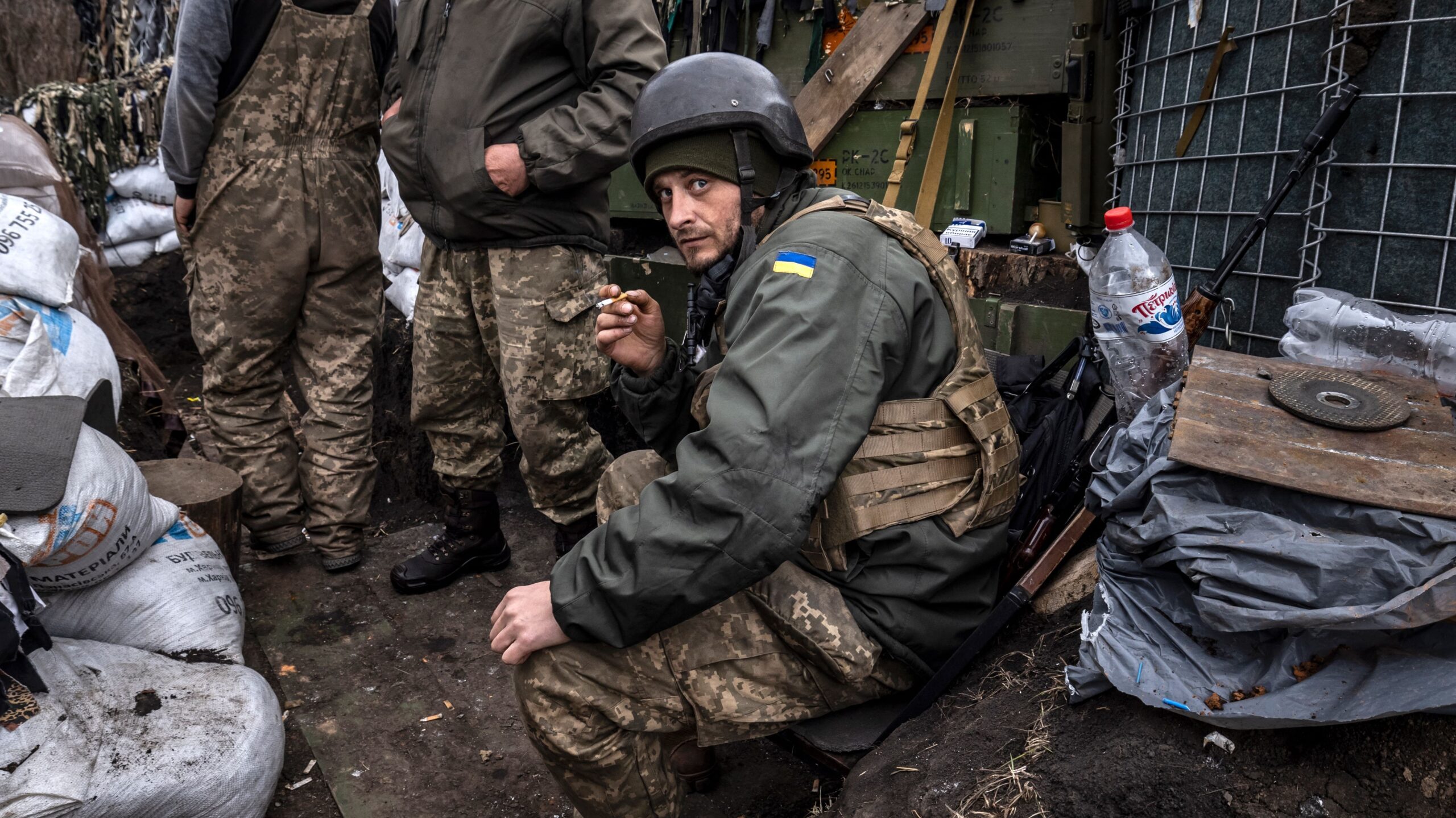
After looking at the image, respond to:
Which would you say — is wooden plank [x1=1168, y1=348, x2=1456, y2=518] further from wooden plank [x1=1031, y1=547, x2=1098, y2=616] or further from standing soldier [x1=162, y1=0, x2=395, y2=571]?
standing soldier [x1=162, y1=0, x2=395, y2=571]

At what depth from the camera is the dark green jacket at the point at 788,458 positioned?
1.64 meters

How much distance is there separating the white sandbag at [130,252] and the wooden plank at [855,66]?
5082 mm

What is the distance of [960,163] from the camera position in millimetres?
3986

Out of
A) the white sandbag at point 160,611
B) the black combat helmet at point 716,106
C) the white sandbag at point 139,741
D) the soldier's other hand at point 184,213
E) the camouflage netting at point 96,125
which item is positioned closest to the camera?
the white sandbag at point 139,741

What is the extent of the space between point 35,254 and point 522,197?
148 centimetres

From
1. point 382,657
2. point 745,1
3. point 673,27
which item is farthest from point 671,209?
point 673,27

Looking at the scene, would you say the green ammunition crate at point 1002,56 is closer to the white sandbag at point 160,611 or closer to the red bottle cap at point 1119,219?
the red bottle cap at point 1119,219

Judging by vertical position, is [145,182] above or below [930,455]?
above

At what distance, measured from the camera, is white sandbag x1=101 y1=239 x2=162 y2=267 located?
6727mm

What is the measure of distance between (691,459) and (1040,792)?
833 millimetres

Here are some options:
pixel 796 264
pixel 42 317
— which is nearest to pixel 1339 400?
pixel 796 264

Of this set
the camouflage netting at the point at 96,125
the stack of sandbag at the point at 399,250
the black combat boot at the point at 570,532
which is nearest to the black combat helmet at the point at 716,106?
the black combat boot at the point at 570,532

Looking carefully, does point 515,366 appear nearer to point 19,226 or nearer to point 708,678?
point 19,226

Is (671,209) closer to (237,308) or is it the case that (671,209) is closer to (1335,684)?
(1335,684)
